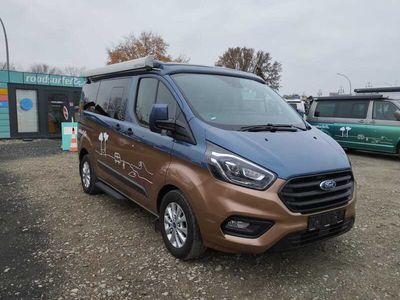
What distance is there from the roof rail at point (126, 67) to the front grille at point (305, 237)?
247 cm

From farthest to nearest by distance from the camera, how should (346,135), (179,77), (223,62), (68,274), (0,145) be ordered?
(223,62), (0,145), (346,135), (179,77), (68,274)

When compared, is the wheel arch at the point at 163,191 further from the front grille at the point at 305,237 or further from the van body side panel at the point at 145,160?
the front grille at the point at 305,237

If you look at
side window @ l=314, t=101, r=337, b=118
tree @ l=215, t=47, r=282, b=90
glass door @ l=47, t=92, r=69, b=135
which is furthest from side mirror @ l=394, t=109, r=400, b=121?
tree @ l=215, t=47, r=282, b=90

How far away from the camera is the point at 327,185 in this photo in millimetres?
3371

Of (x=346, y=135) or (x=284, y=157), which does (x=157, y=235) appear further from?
(x=346, y=135)

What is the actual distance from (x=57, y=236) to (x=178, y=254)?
5.51 ft

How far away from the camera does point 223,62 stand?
61.2 m

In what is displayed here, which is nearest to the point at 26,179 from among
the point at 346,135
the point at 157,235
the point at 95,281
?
the point at 157,235

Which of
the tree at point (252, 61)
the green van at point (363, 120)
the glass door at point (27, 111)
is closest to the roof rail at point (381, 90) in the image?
the green van at point (363, 120)

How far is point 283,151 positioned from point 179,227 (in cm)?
130

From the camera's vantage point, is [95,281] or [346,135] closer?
[95,281]

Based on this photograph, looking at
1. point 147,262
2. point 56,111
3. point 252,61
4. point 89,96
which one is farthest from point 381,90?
point 252,61

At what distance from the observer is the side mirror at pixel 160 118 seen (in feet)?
12.1

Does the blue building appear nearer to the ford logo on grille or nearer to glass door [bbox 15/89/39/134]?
glass door [bbox 15/89/39/134]
